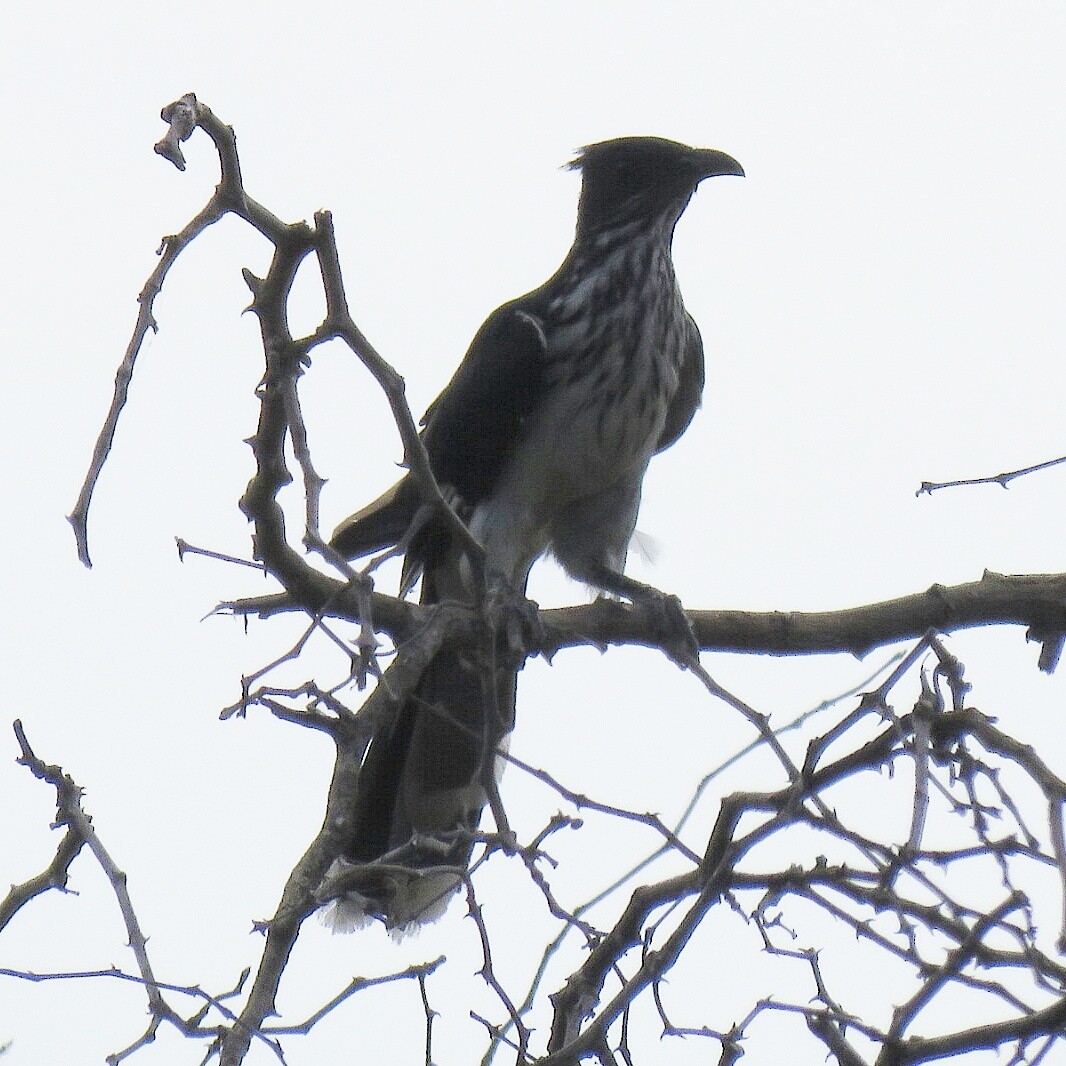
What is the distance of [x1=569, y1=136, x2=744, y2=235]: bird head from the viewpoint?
17.7 feet

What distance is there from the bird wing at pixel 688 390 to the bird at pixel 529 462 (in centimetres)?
6

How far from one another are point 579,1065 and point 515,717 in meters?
2.55

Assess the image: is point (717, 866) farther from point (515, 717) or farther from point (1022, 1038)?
point (515, 717)

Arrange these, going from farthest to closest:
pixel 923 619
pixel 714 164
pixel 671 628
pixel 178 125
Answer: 1. pixel 714 164
2. pixel 671 628
3. pixel 923 619
4. pixel 178 125

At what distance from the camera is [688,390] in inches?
215

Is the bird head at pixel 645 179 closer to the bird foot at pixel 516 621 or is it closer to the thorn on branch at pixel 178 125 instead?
the bird foot at pixel 516 621

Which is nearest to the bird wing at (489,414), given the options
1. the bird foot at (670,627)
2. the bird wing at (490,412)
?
the bird wing at (490,412)

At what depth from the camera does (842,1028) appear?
239cm

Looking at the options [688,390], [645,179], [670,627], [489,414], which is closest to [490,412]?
[489,414]

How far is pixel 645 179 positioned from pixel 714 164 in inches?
10.0

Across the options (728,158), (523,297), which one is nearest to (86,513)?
(523,297)

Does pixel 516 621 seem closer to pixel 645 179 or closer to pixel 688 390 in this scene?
pixel 688 390

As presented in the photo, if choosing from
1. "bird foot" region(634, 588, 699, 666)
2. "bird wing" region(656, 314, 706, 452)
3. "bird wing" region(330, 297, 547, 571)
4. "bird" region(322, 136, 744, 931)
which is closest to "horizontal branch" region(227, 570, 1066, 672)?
"bird foot" region(634, 588, 699, 666)

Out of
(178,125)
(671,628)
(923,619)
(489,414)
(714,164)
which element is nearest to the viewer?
(178,125)
